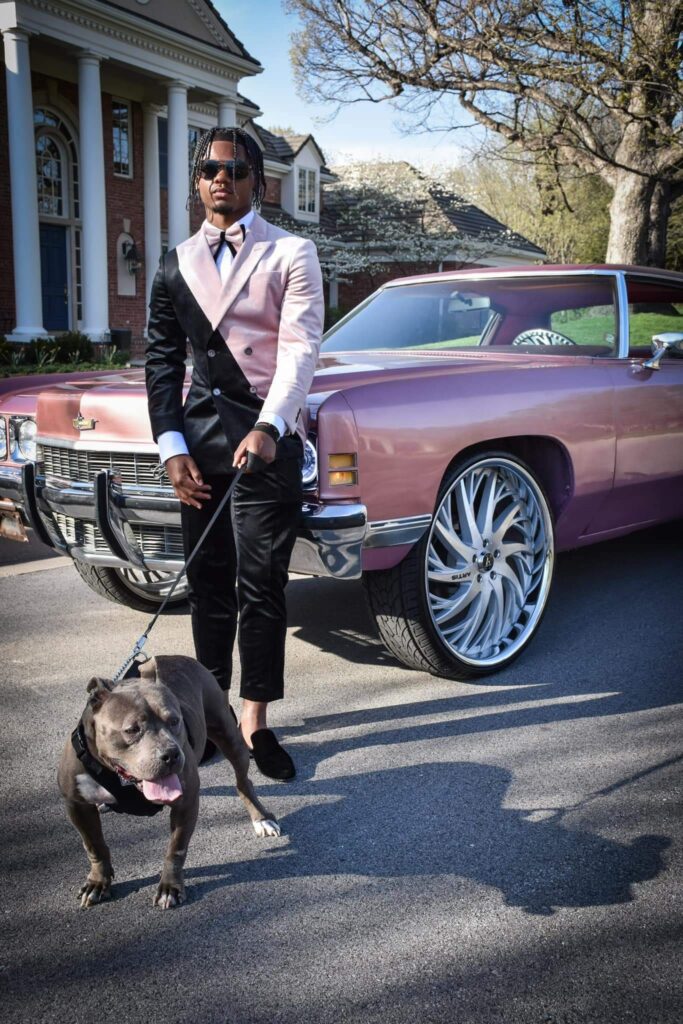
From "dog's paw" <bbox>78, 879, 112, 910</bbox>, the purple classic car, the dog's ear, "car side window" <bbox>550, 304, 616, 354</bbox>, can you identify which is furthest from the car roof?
"dog's paw" <bbox>78, 879, 112, 910</bbox>

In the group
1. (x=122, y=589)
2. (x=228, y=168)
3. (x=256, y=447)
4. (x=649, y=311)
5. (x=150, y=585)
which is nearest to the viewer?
(x=256, y=447)

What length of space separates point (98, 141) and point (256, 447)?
1867 centimetres

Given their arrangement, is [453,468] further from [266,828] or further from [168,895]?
[168,895]

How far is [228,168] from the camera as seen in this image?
3.04m

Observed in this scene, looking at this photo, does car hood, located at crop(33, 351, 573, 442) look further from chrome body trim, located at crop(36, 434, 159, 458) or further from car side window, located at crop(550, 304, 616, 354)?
car side window, located at crop(550, 304, 616, 354)

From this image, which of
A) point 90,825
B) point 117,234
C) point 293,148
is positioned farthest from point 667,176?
point 293,148

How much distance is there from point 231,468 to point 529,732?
1.42m

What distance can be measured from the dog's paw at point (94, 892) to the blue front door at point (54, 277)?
21363 mm

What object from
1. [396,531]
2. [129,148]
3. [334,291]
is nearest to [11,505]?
[396,531]

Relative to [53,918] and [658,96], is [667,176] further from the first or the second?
[53,918]

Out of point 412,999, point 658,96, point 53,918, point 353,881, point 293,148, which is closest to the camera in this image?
point 412,999

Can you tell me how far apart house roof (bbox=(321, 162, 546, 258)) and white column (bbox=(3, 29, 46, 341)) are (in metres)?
15.6

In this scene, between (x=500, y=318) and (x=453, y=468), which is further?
(x=500, y=318)

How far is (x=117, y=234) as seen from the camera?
77.5ft
